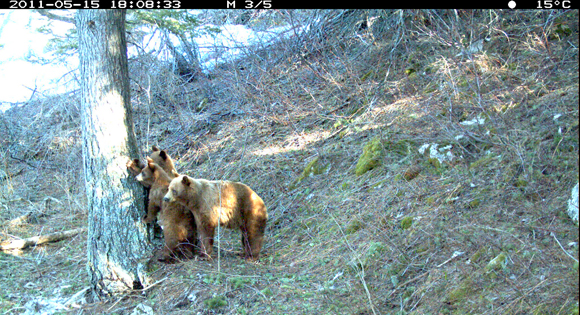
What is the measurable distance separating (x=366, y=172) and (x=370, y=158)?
257mm

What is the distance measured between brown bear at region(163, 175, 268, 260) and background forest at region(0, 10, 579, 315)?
0.37 meters

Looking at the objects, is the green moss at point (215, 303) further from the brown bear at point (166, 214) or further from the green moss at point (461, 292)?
the green moss at point (461, 292)

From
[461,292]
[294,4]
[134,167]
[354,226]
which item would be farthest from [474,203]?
[294,4]

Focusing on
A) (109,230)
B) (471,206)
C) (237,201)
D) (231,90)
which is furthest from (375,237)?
(231,90)

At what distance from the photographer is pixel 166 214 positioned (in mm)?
6664

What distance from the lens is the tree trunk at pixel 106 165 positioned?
250 inches

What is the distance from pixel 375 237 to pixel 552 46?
472 centimetres

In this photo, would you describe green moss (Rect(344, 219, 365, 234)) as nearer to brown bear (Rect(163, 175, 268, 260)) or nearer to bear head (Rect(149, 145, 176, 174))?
brown bear (Rect(163, 175, 268, 260))

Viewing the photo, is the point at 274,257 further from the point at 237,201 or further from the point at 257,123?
the point at 257,123

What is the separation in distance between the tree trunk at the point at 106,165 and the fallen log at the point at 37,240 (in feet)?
7.93

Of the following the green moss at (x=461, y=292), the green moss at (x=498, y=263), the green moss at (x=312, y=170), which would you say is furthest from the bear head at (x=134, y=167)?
the green moss at (x=498, y=263)

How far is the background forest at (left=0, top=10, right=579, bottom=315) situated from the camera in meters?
4.96

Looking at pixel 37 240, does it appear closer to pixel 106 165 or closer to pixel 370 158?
pixel 106 165

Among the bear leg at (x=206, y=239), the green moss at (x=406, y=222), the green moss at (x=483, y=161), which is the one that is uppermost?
the green moss at (x=483, y=161)
